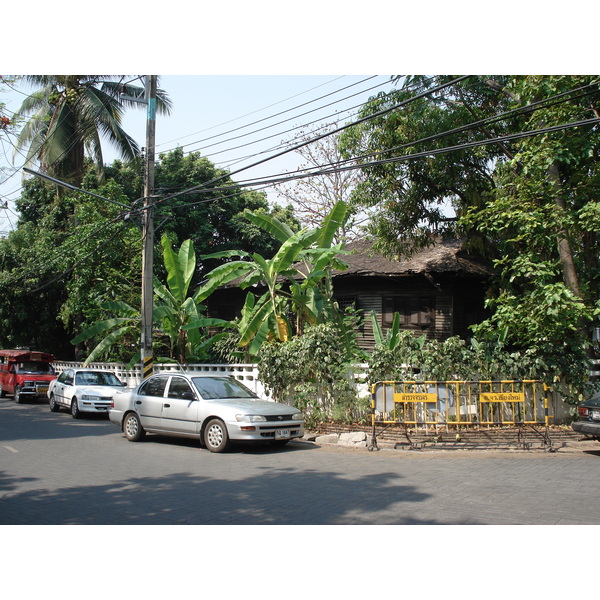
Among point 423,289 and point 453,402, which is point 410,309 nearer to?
point 423,289

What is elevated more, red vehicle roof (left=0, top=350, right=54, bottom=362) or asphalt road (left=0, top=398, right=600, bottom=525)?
red vehicle roof (left=0, top=350, right=54, bottom=362)

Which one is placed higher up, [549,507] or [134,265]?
[134,265]

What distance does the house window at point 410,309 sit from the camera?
21594 millimetres

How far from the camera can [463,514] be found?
6.77m

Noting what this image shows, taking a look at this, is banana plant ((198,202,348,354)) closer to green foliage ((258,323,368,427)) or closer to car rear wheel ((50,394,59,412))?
green foliage ((258,323,368,427))

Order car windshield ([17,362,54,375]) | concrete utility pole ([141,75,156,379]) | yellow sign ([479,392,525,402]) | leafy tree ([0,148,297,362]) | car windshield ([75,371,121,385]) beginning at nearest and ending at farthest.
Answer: yellow sign ([479,392,525,402]) < concrete utility pole ([141,75,156,379]) < car windshield ([75,371,121,385]) < leafy tree ([0,148,297,362]) < car windshield ([17,362,54,375])

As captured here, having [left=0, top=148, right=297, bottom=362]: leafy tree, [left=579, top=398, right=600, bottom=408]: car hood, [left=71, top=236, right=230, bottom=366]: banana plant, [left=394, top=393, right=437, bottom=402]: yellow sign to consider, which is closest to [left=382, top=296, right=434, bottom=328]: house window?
[left=71, top=236, right=230, bottom=366]: banana plant

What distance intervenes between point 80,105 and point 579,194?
2189 centimetres

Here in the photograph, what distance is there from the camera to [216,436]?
11609 millimetres

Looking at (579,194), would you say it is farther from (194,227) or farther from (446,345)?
(194,227)

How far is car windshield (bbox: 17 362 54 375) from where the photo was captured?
2475 cm

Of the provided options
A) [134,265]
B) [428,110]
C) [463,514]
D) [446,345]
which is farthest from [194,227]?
[463,514]

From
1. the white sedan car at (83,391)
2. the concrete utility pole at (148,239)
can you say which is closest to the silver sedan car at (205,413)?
the concrete utility pole at (148,239)

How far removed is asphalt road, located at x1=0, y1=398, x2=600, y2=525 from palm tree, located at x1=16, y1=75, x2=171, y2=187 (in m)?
17.6
